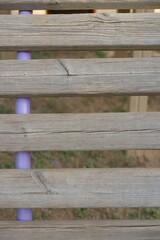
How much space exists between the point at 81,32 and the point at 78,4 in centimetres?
15

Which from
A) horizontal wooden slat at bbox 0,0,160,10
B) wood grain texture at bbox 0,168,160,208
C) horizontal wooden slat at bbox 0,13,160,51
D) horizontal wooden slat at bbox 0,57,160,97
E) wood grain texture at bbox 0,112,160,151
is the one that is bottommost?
wood grain texture at bbox 0,168,160,208

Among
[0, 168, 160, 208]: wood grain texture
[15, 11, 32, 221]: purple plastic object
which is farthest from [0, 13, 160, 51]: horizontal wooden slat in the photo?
[0, 168, 160, 208]: wood grain texture

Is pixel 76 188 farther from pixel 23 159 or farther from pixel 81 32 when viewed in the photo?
pixel 81 32

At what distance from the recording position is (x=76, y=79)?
6.97 feet

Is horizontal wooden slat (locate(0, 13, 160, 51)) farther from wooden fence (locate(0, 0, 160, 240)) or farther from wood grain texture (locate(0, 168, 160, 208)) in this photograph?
wood grain texture (locate(0, 168, 160, 208))

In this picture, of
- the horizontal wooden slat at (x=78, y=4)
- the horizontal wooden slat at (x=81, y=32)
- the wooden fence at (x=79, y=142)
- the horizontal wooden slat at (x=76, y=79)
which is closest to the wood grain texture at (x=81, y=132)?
the wooden fence at (x=79, y=142)

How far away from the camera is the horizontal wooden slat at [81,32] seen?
2.18m

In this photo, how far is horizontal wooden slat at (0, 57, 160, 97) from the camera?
6.97 ft

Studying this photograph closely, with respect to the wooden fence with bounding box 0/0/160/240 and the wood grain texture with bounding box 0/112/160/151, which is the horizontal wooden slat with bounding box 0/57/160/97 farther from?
the wood grain texture with bounding box 0/112/160/151

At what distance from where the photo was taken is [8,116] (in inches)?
84.3

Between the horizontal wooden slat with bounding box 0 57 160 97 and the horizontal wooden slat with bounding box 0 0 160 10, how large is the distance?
1.00ft
